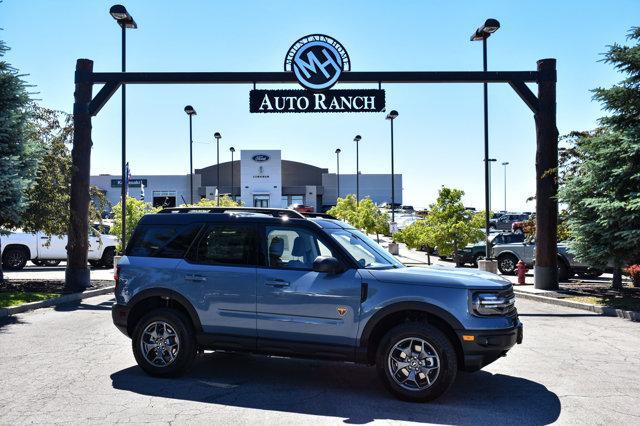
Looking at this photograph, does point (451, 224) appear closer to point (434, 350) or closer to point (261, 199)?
point (434, 350)

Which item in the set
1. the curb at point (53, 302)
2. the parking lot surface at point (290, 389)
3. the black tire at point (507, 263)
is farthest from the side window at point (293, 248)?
the black tire at point (507, 263)

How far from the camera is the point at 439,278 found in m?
6.04

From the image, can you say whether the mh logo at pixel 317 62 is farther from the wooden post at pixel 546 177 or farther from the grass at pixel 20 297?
the grass at pixel 20 297

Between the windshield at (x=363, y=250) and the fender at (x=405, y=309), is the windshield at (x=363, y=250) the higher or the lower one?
the higher one

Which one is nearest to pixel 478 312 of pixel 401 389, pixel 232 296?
pixel 401 389

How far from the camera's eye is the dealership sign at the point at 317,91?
51.8ft

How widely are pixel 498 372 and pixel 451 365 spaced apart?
1.77 meters

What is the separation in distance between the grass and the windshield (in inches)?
345

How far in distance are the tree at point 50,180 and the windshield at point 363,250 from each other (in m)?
10.7

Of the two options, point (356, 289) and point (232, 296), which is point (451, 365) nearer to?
point (356, 289)

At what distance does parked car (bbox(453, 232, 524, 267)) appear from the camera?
24.0m

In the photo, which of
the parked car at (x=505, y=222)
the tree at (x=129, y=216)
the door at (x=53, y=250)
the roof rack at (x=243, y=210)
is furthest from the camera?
the parked car at (x=505, y=222)

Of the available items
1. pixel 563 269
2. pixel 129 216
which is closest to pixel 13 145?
pixel 129 216

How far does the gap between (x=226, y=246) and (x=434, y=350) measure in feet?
8.64
